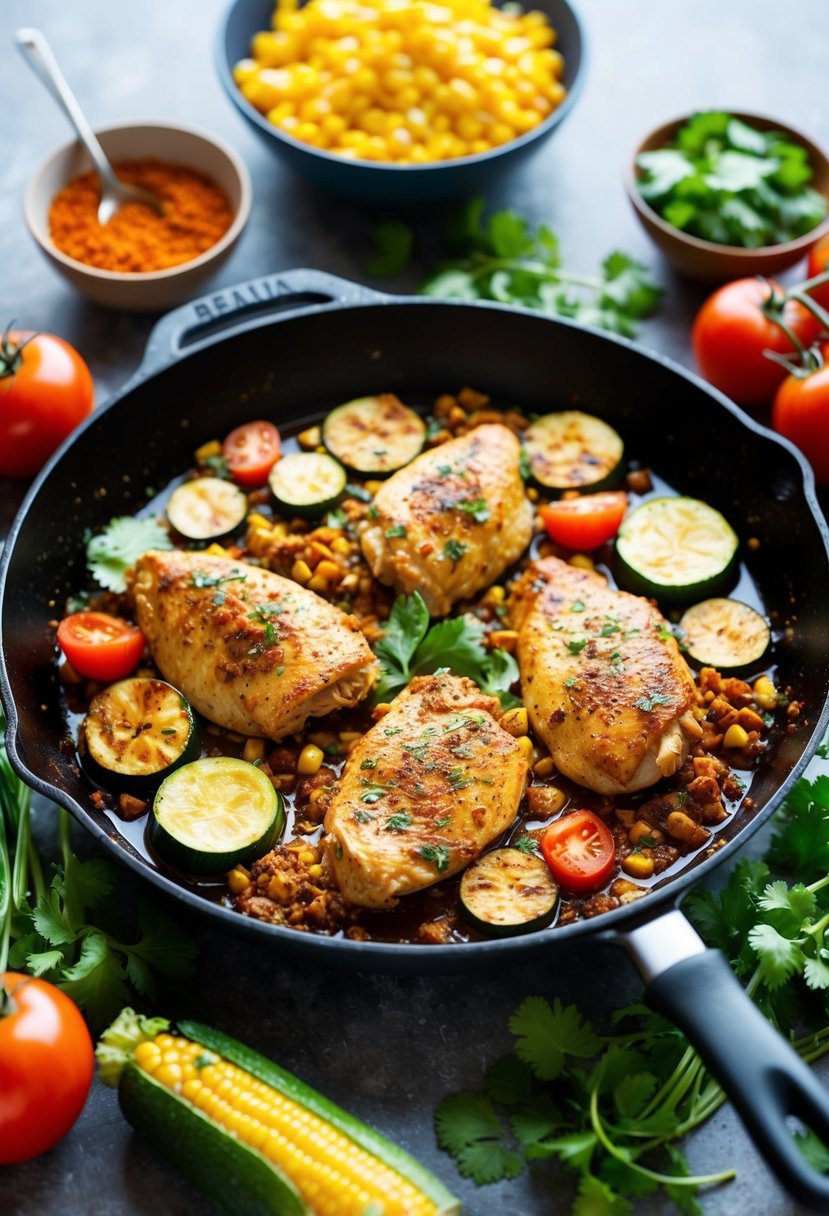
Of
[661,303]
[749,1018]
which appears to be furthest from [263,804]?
[661,303]

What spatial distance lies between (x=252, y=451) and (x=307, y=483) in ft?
1.00

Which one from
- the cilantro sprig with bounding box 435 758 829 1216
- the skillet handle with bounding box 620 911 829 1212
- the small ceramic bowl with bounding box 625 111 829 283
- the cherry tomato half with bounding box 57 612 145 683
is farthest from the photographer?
the small ceramic bowl with bounding box 625 111 829 283

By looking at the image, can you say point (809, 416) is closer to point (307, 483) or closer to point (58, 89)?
point (307, 483)

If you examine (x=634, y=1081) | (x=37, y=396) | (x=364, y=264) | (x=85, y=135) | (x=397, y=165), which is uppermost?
(x=85, y=135)

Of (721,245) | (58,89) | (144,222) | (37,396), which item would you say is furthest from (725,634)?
(58,89)

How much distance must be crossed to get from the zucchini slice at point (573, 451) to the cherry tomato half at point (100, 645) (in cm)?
173

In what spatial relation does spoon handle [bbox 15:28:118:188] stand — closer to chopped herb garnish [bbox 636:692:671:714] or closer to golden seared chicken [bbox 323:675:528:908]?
golden seared chicken [bbox 323:675:528:908]

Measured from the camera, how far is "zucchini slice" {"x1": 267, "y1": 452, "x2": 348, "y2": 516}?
189 inches

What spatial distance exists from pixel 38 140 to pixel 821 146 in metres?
3.99

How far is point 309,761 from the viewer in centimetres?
415

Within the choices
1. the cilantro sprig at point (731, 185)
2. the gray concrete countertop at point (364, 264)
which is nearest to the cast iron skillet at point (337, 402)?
the gray concrete countertop at point (364, 264)

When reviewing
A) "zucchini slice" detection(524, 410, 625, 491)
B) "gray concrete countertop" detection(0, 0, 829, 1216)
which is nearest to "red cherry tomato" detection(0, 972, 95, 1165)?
"gray concrete countertop" detection(0, 0, 829, 1216)

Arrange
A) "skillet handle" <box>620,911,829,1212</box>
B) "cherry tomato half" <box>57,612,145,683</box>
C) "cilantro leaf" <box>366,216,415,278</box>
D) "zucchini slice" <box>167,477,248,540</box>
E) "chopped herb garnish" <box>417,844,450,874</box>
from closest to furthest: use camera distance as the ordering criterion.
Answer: "skillet handle" <box>620,911,829,1212</box> → "chopped herb garnish" <box>417,844,450,874</box> → "cherry tomato half" <box>57,612,145,683</box> → "zucchini slice" <box>167,477,248,540</box> → "cilantro leaf" <box>366,216,415,278</box>

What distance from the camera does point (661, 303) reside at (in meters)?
5.87
